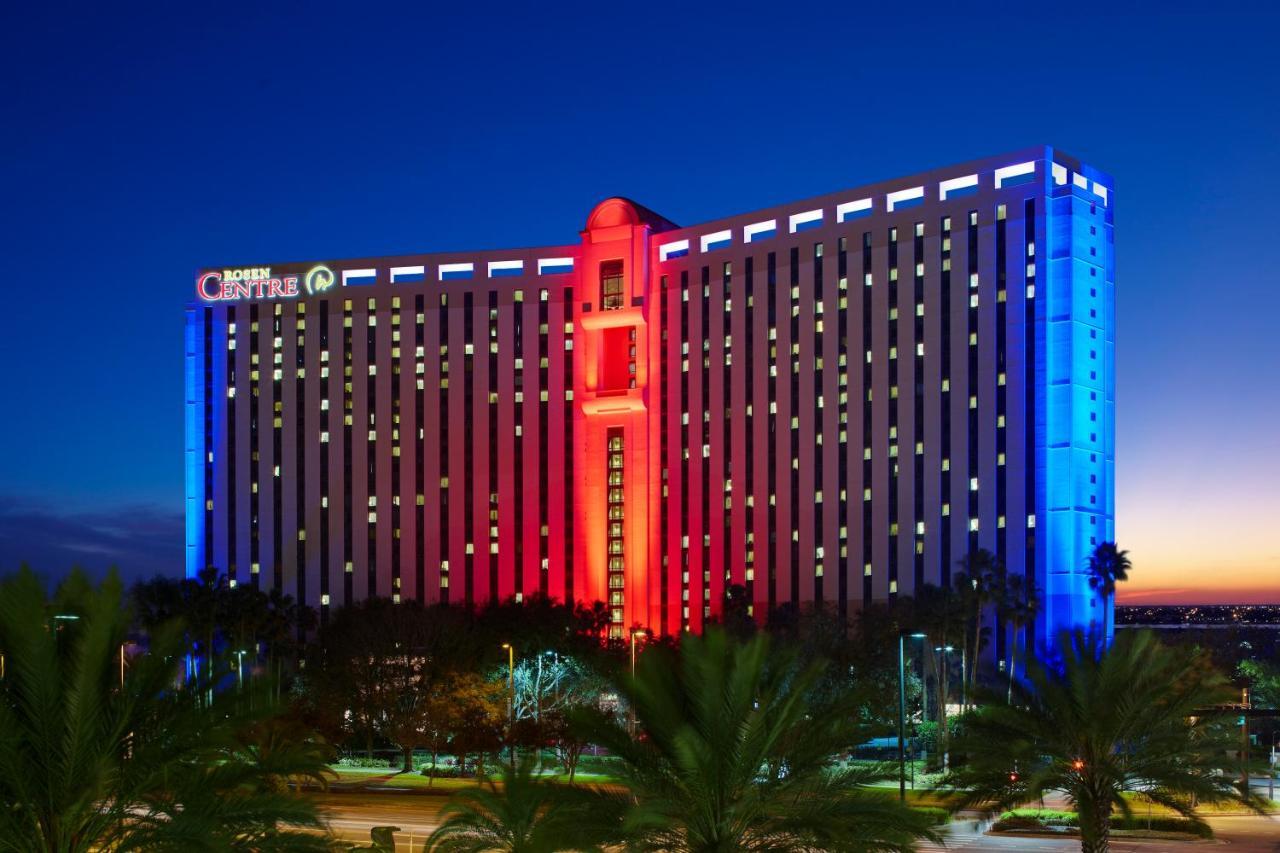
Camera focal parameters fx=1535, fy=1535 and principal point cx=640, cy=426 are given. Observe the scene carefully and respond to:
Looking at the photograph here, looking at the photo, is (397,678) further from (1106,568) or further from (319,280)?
(319,280)

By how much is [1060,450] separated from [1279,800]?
201ft

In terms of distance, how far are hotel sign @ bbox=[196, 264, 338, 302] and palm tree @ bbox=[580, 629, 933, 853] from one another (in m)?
141

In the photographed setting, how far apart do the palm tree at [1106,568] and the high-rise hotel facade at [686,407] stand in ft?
5.70

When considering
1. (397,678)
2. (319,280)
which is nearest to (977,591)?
(397,678)

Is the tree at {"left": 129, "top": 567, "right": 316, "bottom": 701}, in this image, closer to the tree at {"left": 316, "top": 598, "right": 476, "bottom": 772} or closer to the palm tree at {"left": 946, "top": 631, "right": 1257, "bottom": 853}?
the tree at {"left": 316, "top": 598, "right": 476, "bottom": 772}

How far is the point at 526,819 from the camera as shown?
1040 inches

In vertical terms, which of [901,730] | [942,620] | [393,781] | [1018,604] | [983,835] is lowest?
[393,781]

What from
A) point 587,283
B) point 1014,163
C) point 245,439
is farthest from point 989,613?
point 245,439

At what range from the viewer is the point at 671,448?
477ft

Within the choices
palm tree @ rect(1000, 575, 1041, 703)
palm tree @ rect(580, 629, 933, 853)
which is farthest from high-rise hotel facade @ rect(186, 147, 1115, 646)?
palm tree @ rect(580, 629, 933, 853)

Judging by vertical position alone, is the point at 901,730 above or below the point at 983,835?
above

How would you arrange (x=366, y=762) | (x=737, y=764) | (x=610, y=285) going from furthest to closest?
(x=610, y=285)
(x=366, y=762)
(x=737, y=764)

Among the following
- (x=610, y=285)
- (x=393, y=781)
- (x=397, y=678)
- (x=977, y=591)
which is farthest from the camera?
(x=610, y=285)

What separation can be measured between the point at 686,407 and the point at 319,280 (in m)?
42.0
